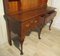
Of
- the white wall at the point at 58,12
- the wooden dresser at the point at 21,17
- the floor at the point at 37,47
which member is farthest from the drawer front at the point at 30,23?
the white wall at the point at 58,12

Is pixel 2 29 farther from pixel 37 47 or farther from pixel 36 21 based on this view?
pixel 37 47

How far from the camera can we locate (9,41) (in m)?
2.07

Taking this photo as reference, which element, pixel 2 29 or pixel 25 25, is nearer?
pixel 25 25

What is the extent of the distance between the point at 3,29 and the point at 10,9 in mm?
456

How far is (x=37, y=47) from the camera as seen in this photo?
208cm

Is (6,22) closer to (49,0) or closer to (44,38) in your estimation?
(44,38)

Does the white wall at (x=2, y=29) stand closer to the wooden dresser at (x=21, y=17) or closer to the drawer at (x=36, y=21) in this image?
the wooden dresser at (x=21, y=17)

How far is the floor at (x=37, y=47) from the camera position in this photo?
6.26ft

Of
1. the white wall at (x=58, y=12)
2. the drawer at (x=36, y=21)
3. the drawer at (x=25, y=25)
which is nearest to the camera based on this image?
the drawer at (x=25, y=25)

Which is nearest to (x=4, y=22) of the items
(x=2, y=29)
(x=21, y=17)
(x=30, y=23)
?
(x=2, y=29)

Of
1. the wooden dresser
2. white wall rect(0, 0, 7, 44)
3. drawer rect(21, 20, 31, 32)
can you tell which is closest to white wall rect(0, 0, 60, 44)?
white wall rect(0, 0, 7, 44)

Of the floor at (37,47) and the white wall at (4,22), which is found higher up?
the white wall at (4,22)

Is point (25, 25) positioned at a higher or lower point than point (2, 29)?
higher

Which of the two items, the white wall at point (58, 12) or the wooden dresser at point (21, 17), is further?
the white wall at point (58, 12)
